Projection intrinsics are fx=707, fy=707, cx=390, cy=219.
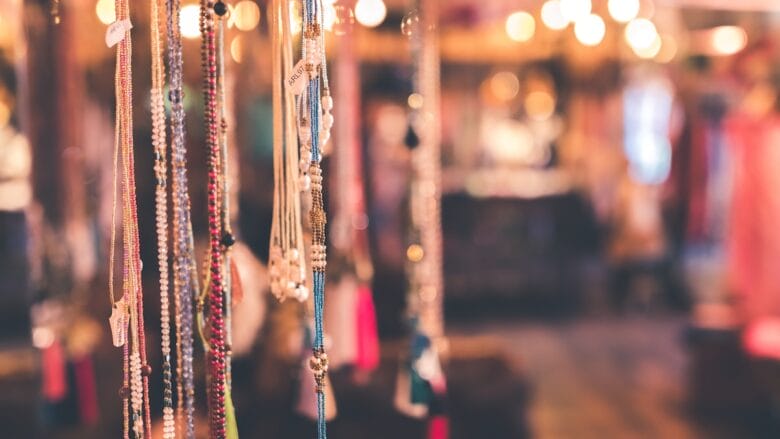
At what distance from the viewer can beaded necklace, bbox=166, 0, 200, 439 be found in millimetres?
949

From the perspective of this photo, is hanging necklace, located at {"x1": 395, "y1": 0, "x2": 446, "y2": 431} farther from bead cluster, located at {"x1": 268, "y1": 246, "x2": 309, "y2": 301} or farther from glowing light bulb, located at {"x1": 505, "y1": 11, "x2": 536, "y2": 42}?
glowing light bulb, located at {"x1": 505, "y1": 11, "x2": 536, "y2": 42}

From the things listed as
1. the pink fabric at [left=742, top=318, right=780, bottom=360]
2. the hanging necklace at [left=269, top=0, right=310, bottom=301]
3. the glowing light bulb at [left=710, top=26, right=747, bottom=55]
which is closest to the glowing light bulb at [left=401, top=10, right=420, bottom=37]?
the hanging necklace at [left=269, top=0, right=310, bottom=301]

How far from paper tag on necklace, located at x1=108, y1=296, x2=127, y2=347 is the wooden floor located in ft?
7.03

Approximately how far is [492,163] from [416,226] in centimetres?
673

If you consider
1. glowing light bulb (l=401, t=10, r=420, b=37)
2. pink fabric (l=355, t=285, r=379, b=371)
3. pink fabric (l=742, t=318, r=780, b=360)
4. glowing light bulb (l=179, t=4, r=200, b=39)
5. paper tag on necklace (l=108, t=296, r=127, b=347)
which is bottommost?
pink fabric (l=742, t=318, r=780, b=360)

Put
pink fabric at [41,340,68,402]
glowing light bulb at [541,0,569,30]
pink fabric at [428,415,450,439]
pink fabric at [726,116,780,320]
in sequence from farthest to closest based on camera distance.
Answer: glowing light bulb at [541,0,569,30] < pink fabric at [726,116,780,320] < pink fabric at [41,340,68,402] < pink fabric at [428,415,450,439]

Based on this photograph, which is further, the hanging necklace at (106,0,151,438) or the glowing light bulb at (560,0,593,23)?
the glowing light bulb at (560,0,593,23)

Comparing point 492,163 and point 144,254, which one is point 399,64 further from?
point 144,254

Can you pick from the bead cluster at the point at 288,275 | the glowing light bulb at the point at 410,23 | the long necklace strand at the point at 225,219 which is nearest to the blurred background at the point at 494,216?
the glowing light bulb at the point at 410,23

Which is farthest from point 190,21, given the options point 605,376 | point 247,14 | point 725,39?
point 725,39

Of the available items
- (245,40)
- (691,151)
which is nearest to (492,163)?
(691,151)

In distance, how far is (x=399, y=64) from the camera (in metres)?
7.77

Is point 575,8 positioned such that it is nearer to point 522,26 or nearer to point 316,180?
point 522,26

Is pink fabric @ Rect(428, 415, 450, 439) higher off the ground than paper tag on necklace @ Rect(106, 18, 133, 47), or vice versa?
paper tag on necklace @ Rect(106, 18, 133, 47)
